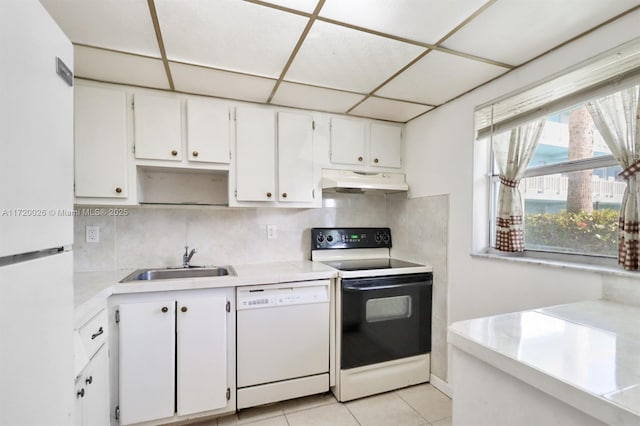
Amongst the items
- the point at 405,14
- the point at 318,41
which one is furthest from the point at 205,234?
the point at 405,14

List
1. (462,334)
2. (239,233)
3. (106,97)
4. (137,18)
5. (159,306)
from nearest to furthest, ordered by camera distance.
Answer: (462,334)
(137,18)
(159,306)
(106,97)
(239,233)

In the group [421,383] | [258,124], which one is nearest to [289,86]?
[258,124]

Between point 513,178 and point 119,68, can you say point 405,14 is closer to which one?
point 513,178

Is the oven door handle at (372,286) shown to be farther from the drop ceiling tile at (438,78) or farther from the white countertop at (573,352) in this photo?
the drop ceiling tile at (438,78)

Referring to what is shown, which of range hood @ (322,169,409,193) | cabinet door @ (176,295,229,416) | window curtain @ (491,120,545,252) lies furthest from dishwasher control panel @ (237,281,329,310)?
window curtain @ (491,120,545,252)

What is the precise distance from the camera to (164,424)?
175cm

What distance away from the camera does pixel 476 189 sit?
1963 mm

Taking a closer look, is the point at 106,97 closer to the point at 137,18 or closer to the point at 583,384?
the point at 137,18

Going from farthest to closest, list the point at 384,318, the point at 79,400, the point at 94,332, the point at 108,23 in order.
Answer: the point at 384,318 < the point at 94,332 < the point at 108,23 < the point at 79,400

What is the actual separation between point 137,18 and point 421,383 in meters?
2.86

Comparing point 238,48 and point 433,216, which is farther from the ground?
point 238,48

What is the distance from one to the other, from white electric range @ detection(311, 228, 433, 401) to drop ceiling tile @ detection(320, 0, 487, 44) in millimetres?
1453

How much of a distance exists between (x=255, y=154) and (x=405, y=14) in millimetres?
1302

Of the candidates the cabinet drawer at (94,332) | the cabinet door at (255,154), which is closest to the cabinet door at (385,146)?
the cabinet door at (255,154)
